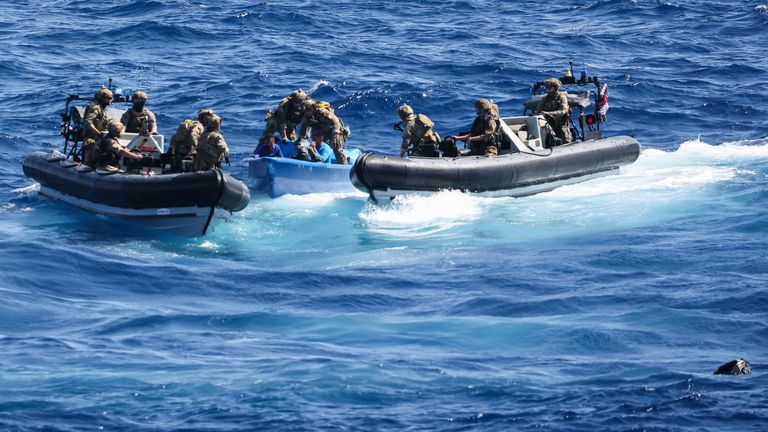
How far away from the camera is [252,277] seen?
17.1 metres

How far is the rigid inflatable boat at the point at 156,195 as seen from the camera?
19.3 m

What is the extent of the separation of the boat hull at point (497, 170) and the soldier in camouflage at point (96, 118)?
4207 millimetres

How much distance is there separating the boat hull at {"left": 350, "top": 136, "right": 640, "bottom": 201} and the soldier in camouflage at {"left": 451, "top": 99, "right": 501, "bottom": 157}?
14.8 inches

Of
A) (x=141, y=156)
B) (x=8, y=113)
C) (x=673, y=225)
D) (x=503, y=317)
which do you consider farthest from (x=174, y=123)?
(x=503, y=317)

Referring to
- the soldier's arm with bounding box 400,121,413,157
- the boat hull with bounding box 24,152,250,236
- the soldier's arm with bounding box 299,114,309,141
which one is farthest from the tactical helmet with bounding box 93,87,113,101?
the soldier's arm with bounding box 400,121,413,157

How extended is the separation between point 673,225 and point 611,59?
14.9m

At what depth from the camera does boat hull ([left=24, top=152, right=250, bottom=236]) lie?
19312 millimetres

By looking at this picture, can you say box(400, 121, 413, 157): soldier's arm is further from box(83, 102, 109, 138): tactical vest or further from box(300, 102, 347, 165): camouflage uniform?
box(83, 102, 109, 138): tactical vest

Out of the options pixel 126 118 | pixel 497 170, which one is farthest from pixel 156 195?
pixel 497 170

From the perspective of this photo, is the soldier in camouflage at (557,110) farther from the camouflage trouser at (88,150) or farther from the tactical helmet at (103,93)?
the camouflage trouser at (88,150)

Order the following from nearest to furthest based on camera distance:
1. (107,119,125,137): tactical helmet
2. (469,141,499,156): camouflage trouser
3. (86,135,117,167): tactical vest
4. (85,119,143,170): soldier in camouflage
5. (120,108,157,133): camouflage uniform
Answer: (107,119,125,137): tactical helmet
(85,119,143,170): soldier in camouflage
(86,135,117,167): tactical vest
(120,108,157,133): camouflage uniform
(469,141,499,156): camouflage trouser

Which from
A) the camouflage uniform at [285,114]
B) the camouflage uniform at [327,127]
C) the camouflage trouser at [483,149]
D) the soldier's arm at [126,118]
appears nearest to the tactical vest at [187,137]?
the soldier's arm at [126,118]

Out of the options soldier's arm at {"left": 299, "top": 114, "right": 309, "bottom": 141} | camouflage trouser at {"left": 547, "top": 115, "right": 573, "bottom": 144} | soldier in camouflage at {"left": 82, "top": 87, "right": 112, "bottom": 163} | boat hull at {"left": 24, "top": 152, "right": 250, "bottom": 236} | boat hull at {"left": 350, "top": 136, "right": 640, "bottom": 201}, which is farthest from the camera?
camouflage trouser at {"left": 547, "top": 115, "right": 573, "bottom": 144}

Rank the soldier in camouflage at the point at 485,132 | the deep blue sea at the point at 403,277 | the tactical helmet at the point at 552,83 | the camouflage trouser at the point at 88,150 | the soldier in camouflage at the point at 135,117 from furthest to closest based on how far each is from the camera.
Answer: the tactical helmet at the point at 552,83 < the soldier in camouflage at the point at 485,132 < the soldier in camouflage at the point at 135,117 < the camouflage trouser at the point at 88,150 < the deep blue sea at the point at 403,277
